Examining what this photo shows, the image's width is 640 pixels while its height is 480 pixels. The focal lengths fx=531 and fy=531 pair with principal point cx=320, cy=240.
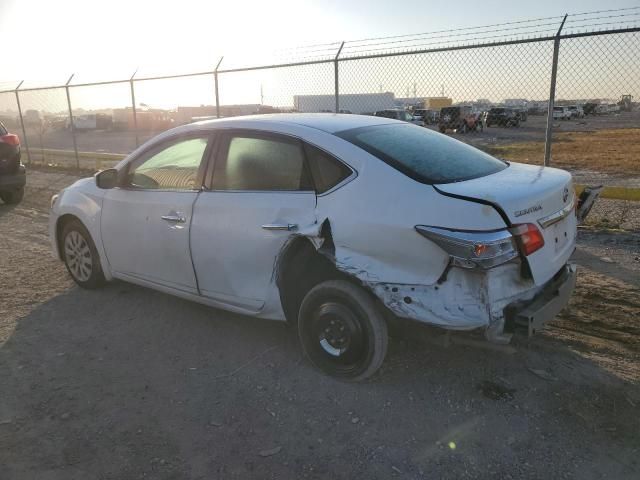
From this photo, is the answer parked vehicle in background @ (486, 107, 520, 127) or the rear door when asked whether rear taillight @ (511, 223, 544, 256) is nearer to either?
the rear door

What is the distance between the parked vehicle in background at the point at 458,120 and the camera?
83.7 feet

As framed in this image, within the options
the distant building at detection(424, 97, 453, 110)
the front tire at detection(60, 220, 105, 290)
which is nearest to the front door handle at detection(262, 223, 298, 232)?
the front tire at detection(60, 220, 105, 290)

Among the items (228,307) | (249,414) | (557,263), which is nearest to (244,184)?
(228,307)

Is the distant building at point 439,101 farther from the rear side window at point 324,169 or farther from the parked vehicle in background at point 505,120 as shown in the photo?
the rear side window at point 324,169

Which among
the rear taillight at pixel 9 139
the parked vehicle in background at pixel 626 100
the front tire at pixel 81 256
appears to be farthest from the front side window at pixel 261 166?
the rear taillight at pixel 9 139

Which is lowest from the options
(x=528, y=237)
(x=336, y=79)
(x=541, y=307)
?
(x=541, y=307)

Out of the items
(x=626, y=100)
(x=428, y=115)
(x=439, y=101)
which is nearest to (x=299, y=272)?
(x=626, y=100)

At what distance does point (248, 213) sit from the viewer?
3.53 meters

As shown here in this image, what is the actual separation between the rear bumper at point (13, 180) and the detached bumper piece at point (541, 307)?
9157mm

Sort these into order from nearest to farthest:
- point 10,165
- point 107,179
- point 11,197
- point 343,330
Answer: point 343,330 → point 107,179 → point 10,165 → point 11,197

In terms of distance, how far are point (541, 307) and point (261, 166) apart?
77.5 inches

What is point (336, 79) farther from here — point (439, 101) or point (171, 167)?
A: point (439, 101)

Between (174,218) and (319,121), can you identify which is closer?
(319,121)

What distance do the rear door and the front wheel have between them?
1.24 ft
